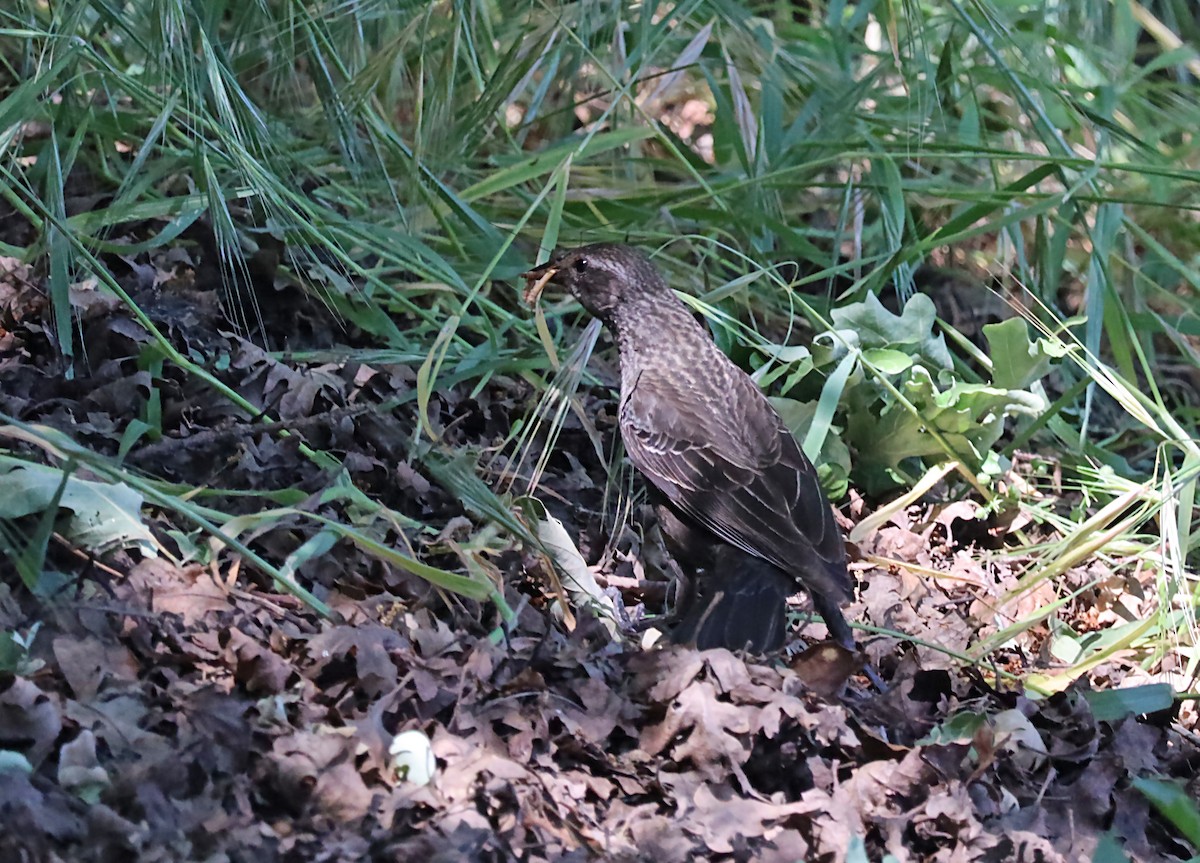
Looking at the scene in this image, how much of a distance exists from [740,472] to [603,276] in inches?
31.8

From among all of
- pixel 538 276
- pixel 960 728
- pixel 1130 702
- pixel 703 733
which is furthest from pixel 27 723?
pixel 1130 702

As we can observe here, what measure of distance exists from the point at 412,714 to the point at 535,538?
25.6 inches

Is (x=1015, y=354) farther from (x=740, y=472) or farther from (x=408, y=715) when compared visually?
(x=408, y=715)

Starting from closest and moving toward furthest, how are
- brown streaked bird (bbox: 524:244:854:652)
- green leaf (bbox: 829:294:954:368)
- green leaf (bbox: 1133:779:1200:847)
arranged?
green leaf (bbox: 1133:779:1200:847), brown streaked bird (bbox: 524:244:854:652), green leaf (bbox: 829:294:954:368)

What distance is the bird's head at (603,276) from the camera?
4031 mm

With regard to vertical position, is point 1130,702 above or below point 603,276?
below

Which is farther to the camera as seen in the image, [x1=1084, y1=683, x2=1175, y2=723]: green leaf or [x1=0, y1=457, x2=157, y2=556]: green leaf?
[x1=1084, y1=683, x2=1175, y2=723]: green leaf

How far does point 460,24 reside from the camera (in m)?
3.55

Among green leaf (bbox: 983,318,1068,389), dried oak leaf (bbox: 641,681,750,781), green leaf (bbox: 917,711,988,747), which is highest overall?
green leaf (bbox: 983,318,1068,389)

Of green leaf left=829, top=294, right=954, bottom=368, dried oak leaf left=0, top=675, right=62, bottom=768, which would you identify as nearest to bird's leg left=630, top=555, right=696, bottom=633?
green leaf left=829, top=294, right=954, bottom=368

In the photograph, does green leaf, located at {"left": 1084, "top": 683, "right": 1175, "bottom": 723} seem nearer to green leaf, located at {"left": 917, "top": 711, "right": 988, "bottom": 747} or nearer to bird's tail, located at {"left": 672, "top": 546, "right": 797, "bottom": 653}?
green leaf, located at {"left": 917, "top": 711, "right": 988, "bottom": 747}

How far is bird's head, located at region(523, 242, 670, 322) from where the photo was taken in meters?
4.03

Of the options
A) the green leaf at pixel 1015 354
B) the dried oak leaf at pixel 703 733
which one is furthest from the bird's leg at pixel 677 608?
the green leaf at pixel 1015 354

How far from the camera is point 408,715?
2580mm
